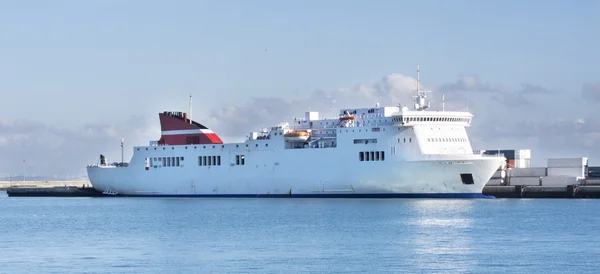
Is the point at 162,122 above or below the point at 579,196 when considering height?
above

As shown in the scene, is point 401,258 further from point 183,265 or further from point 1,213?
point 1,213

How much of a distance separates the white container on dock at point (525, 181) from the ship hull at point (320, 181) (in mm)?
10148

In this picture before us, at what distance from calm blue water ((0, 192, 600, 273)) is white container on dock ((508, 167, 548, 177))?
1109 cm

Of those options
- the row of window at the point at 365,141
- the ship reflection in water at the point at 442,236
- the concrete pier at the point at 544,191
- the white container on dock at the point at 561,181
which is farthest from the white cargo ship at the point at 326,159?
the white container on dock at the point at 561,181

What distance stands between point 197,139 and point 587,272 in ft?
133

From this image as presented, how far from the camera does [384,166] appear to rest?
5484 cm

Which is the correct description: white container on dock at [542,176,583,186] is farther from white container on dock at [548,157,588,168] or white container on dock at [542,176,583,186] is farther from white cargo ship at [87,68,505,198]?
white cargo ship at [87,68,505,198]

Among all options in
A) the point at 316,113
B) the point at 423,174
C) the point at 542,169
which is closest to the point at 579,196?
the point at 542,169

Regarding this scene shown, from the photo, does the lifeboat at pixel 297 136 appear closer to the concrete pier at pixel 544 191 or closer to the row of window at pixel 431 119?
the row of window at pixel 431 119

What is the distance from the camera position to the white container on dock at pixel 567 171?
6306 centimetres

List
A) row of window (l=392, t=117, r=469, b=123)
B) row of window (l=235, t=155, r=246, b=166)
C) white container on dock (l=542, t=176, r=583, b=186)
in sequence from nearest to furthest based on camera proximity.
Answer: row of window (l=392, t=117, r=469, b=123) < row of window (l=235, t=155, r=246, b=166) < white container on dock (l=542, t=176, r=583, b=186)

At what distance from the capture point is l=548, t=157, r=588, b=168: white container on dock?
206 feet

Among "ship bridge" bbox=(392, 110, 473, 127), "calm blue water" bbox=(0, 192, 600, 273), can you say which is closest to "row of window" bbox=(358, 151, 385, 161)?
"ship bridge" bbox=(392, 110, 473, 127)

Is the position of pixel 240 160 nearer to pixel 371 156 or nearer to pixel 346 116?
pixel 346 116
